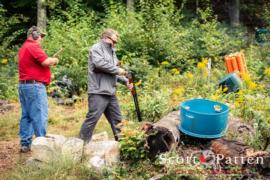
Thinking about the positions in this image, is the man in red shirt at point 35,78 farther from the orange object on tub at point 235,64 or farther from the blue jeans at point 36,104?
the orange object on tub at point 235,64

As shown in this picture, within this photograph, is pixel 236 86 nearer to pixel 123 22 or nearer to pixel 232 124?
pixel 232 124

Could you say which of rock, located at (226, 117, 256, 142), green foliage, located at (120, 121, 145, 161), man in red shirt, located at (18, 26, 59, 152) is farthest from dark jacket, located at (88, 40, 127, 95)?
rock, located at (226, 117, 256, 142)

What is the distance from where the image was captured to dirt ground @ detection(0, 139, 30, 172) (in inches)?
255

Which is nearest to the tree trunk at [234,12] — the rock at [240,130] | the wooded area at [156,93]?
the wooded area at [156,93]

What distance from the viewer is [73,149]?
5.93 metres

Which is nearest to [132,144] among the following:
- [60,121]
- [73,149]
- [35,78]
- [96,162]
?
[96,162]

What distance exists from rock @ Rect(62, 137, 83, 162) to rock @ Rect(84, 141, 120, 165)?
12 cm

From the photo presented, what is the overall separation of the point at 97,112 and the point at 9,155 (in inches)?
60.4

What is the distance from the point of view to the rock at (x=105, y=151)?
19.2 feet

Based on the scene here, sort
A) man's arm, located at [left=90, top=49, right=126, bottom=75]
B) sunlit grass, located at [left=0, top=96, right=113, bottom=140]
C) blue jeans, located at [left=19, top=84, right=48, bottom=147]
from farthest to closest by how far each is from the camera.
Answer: sunlit grass, located at [left=0, top=96, right=113, bottom=140] < blue jeans, located at [left=19, top=84, right=48, bottom=147] < man's arm, located at [left=90, top=49, right=126, bottom=75]

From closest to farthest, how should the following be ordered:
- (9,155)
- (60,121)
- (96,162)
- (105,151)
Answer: (96,162)
(105,151)
(9,155)
(60,121)

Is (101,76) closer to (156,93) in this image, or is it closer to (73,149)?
(73,149)

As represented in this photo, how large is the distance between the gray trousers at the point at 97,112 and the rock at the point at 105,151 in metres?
0.66

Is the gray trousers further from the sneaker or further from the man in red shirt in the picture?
the sneaker
